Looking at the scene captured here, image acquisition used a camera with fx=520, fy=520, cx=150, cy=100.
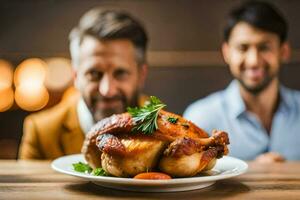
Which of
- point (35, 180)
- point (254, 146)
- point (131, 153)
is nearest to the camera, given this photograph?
point (131, 153)

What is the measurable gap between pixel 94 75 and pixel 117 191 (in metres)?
1.28

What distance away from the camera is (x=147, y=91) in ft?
7.64

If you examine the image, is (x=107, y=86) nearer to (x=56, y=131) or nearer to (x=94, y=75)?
(x=94, y=75)

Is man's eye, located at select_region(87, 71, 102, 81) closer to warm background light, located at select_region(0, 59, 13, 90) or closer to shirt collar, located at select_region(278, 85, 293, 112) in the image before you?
warm background light, located at select_region(0, 59, 13, 90)

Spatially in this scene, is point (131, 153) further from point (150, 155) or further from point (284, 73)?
point (284, 73)

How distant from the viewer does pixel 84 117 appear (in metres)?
2.30

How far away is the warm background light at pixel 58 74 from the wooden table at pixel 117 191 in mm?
998

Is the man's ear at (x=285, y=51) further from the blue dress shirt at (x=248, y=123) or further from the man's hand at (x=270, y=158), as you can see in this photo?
the man's hand at (x=270, y=158)

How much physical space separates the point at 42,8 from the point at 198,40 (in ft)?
2.36

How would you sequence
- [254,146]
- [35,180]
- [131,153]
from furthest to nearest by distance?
[254,146] → [35,180] → [131,153]

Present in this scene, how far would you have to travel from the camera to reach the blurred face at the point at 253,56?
89.6 inches

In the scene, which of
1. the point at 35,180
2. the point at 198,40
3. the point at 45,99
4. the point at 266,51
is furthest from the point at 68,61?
the point at 35,180

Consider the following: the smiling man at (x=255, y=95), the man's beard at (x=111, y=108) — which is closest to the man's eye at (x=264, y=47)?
the smiling man at (x=255, y=95)

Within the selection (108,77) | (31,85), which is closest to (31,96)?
(31,85)
